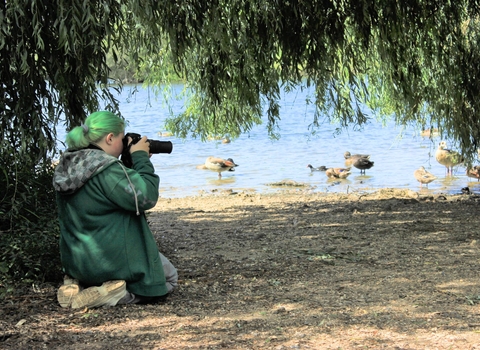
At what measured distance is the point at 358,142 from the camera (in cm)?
2070

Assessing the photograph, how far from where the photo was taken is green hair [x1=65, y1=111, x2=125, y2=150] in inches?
165

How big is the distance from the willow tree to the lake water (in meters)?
1.47

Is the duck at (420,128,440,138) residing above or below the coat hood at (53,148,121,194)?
below

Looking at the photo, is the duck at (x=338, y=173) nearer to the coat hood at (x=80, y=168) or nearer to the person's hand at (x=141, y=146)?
the person's hand at (x=141, y=146)

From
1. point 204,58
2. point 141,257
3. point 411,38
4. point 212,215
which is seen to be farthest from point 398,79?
point 141,257

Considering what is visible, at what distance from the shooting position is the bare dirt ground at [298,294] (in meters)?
3.76

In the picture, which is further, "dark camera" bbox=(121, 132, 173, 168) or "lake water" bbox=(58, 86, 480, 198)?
"lake water" bbox=(58, 86, 480, 198)

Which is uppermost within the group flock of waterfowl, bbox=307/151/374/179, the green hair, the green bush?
the green hair

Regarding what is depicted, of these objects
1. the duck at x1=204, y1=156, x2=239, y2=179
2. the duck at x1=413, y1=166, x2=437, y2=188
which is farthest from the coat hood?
the duck at x1=204, y1=156, x2=239, y2=179

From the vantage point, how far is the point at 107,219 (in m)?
4.17

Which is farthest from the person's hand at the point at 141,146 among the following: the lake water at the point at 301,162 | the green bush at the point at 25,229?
the lake water at the point at 301,162

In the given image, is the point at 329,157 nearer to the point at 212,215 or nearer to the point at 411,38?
the point at 212,215

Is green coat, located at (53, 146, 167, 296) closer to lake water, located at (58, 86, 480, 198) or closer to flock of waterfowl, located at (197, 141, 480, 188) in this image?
lake water, located at (58, 86, 480, 198)

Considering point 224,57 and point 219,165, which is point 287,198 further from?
point 224,57
